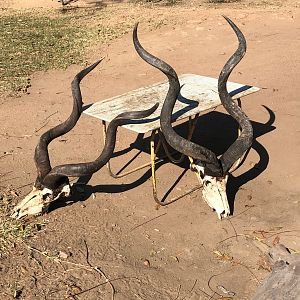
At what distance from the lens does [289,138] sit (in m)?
7.13

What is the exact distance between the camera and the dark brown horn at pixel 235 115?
5.22 meters

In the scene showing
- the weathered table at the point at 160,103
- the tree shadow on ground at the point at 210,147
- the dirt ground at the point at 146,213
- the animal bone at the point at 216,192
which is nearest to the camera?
the dirt ground at the point at 146,213

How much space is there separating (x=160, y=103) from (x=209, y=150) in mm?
1193

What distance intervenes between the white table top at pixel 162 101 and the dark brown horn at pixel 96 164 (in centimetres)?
12

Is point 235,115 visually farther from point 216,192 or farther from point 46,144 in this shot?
point 46,144

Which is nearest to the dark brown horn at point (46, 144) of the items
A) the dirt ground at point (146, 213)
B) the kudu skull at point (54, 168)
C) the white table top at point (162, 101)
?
the kudu skull at point (54, 168)

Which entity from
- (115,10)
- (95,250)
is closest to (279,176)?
(95,250)

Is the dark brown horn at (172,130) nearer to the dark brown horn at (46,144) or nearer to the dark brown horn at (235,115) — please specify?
the dark brown horn at (235,115)

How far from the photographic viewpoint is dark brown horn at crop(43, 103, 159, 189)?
5094 mm

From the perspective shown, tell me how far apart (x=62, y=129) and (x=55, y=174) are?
494 mm

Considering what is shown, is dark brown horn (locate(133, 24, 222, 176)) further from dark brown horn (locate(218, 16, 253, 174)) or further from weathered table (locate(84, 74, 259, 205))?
weathered table (locate(84, 74, 259, 205))

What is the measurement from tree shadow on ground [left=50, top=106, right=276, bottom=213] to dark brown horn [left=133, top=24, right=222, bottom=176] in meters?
0.83

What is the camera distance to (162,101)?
6.15m

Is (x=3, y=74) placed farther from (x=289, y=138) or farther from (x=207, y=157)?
(x=207, y=157)
